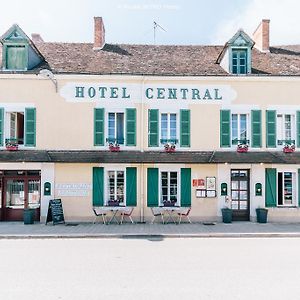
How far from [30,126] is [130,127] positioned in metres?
4.62

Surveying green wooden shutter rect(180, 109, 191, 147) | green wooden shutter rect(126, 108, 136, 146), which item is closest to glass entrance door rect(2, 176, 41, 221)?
green wooden shutter rect(126, 108, 136, 146)

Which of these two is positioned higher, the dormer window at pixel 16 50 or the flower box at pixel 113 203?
the dormer window at pixel 16 50

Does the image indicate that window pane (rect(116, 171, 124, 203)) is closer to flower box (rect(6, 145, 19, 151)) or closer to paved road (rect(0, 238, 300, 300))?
paved road (rect(0, 238, 300, 300))

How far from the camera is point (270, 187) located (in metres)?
15.7

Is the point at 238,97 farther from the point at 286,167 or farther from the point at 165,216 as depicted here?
the point at 165,216

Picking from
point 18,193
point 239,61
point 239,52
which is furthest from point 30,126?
point 239,52

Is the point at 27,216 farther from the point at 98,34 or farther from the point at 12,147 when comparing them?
the point at 98,34

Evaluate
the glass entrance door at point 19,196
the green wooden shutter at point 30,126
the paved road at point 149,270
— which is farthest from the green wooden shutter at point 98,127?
the paved road at point 149,270

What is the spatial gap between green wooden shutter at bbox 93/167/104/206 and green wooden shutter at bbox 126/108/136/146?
1.88 metres

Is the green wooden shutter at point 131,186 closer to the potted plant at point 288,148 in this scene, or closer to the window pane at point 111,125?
the window pane at point 111,125

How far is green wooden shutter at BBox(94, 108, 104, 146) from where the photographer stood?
15.6 metres

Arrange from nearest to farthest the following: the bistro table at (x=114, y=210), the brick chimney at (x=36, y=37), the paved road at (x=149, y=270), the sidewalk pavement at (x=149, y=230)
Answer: the paved road at (x=149, y=270)
the sidewalk pavement at (x=149, y=230)
the bistro table at (x=114, y=210)
the brick chimney at (x=36, y=37)

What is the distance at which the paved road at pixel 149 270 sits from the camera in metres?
6.27

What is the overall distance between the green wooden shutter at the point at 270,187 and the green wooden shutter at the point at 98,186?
7707 mm
